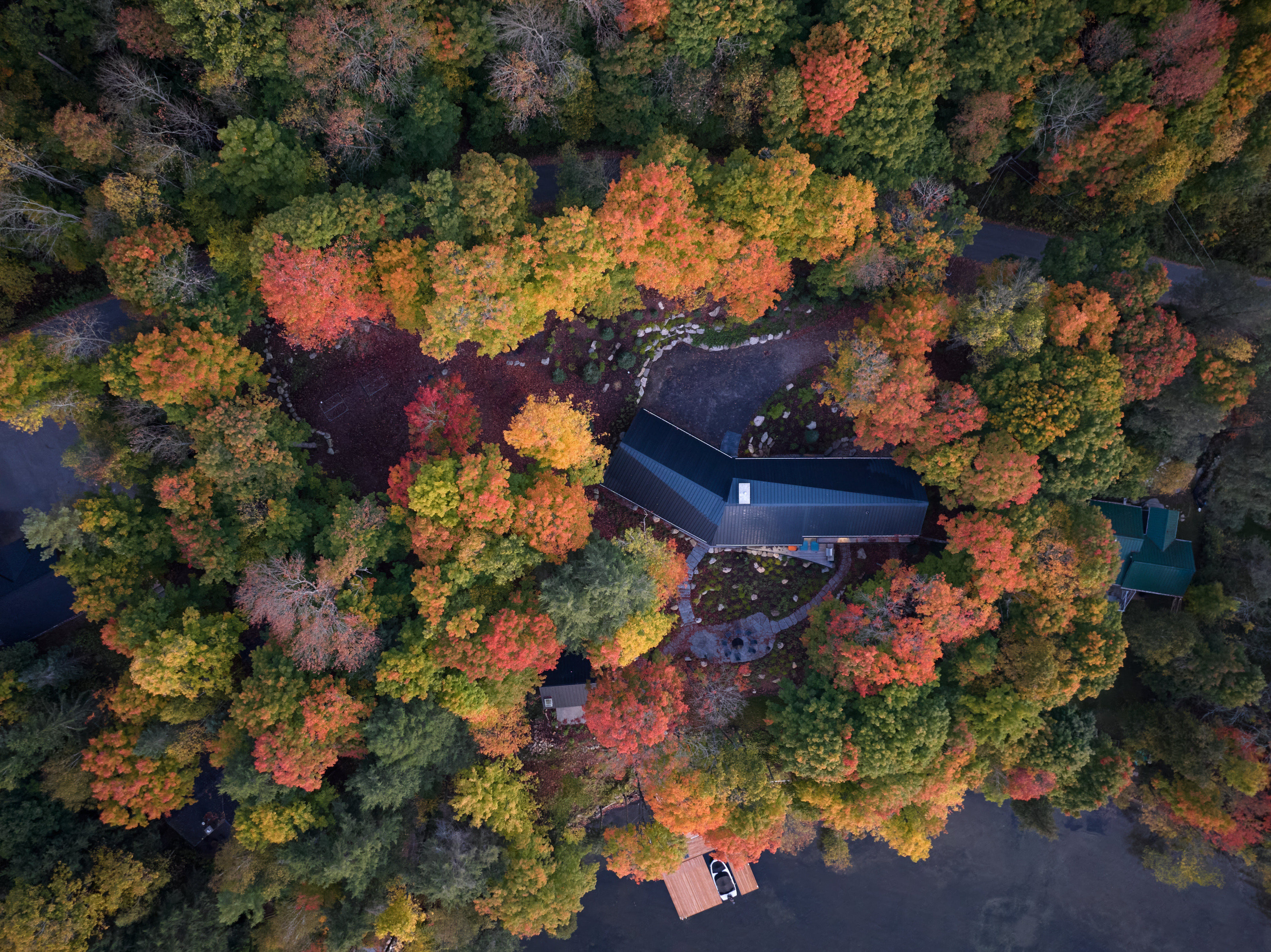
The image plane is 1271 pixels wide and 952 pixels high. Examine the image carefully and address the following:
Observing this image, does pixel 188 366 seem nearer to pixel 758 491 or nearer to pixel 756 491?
pixel 756 491

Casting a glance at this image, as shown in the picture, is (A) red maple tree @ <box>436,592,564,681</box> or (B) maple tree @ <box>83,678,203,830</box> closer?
(B) maple tree @ <box>83,678,203,830</box>

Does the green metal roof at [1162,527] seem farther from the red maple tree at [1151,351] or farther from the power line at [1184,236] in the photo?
the power line at [1184,236]

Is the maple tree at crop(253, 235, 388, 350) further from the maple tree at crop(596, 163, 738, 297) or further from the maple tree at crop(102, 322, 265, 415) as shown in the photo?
the maple tree at crop(596, 163, 738, 297)

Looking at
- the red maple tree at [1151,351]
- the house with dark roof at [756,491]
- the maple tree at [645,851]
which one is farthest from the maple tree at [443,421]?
the red maple tree at [1151,351]

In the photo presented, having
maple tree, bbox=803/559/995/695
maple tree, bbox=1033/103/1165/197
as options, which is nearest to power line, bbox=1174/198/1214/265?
maple tree, bbox=1033/103/1165/197

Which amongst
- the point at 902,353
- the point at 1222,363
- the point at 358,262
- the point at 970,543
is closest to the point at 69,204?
the point at 358,262
